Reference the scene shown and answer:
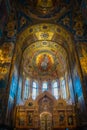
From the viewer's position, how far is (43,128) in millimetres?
14508

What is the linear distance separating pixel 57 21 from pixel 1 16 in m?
8.17

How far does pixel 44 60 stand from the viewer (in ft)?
74.0

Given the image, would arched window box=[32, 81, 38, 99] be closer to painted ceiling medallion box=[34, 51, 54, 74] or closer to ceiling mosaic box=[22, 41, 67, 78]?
ceiling mosaic box=[22, 41, 67, 78]

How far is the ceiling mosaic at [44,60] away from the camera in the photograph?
2092 centimetres

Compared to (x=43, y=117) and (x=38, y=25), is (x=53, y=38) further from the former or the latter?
(x=43, y=117)

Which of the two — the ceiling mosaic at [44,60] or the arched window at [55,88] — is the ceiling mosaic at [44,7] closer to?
the ceiling mosaic at [44,60]

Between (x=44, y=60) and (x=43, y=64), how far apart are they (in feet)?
2.56

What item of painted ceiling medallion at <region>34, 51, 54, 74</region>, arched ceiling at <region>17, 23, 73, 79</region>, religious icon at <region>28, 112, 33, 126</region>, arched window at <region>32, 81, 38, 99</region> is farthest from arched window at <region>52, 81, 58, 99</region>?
religious icon at <region>28, 112, 33, 126</region>

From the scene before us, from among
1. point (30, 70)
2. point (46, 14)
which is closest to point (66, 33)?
point (46, 14)

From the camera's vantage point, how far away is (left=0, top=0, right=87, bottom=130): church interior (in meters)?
13.4

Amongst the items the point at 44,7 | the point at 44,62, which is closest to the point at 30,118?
the point at 44,62

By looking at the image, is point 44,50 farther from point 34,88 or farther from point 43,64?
point 34,88

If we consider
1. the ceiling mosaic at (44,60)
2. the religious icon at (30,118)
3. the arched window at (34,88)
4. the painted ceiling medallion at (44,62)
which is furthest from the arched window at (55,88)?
the religious icon at (30,118)

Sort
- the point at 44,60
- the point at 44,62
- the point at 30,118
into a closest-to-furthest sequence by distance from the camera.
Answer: the point at 30,118
the point at 44,62
the point at 44,60
